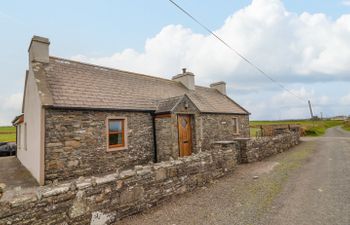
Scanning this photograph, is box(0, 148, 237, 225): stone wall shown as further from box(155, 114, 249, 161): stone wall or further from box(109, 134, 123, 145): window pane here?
box(109, 134, 123, 145): window pane

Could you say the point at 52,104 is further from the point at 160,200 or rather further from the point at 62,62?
the point at 160,200

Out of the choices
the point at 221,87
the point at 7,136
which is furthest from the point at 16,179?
the point at 7,136

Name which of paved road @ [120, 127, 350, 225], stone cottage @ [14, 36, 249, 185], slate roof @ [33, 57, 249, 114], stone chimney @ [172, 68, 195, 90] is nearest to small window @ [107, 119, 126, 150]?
stone cottage @ [14, 36, 249, 185]

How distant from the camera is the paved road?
4.71 metres

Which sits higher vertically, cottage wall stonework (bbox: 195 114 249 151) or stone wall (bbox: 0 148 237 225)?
cottage wall stonework (bbox: 195 114 249 151)

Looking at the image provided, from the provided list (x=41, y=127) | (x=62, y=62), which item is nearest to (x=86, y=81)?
(x=62, y=62)

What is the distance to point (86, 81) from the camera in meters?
11.5

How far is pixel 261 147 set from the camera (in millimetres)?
12633

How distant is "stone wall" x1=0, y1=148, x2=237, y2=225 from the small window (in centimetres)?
473

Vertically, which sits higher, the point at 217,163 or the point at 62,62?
the point at 62,62

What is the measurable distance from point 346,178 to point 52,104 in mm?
11687

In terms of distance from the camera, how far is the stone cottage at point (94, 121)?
8.51 m

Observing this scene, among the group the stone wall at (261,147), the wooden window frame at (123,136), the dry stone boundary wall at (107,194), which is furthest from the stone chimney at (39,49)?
the stone wall at (261,147)

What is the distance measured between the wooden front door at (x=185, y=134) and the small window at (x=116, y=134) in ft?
10.4
